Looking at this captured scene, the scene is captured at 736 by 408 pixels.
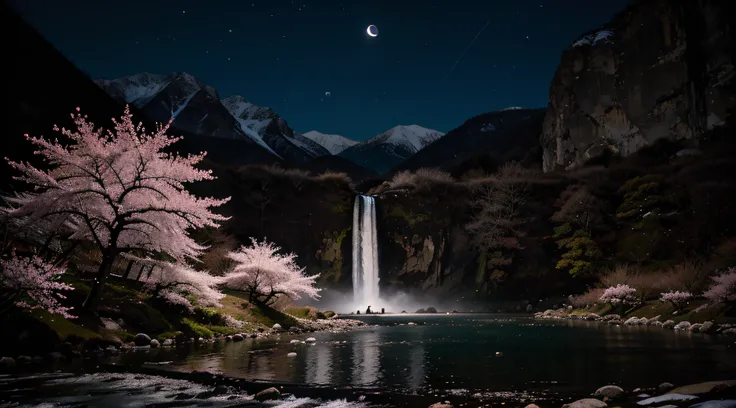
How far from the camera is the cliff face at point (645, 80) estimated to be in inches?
1984

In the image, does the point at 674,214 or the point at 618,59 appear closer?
the point at 674,214

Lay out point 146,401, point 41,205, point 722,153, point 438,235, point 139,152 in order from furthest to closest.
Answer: point 438,235 < point 722,153 < point 139,152 < point 41,205 < point 146,401

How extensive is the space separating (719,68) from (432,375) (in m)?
57.0

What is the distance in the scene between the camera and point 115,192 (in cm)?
1582

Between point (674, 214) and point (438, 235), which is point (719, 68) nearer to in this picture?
point (674, 214)

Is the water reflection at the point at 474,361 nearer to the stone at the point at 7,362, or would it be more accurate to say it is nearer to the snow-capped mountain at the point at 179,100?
the stone at the point at 7,362

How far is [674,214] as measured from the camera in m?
39.7

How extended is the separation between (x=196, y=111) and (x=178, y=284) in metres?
116

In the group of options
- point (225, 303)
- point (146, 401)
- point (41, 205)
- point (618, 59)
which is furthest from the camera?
point (618, 59)

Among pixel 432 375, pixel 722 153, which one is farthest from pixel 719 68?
pixel 432 375

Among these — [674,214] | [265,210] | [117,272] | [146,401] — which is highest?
[265,210]

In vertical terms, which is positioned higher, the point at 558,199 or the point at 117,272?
the point at 558,199

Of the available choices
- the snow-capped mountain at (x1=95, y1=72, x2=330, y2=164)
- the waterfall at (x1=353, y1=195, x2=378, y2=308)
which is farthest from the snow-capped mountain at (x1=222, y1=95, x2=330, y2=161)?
the waterfall at (x1=353, y1=195, x2=378, y2=308)

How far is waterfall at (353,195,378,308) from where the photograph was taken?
5191cm
